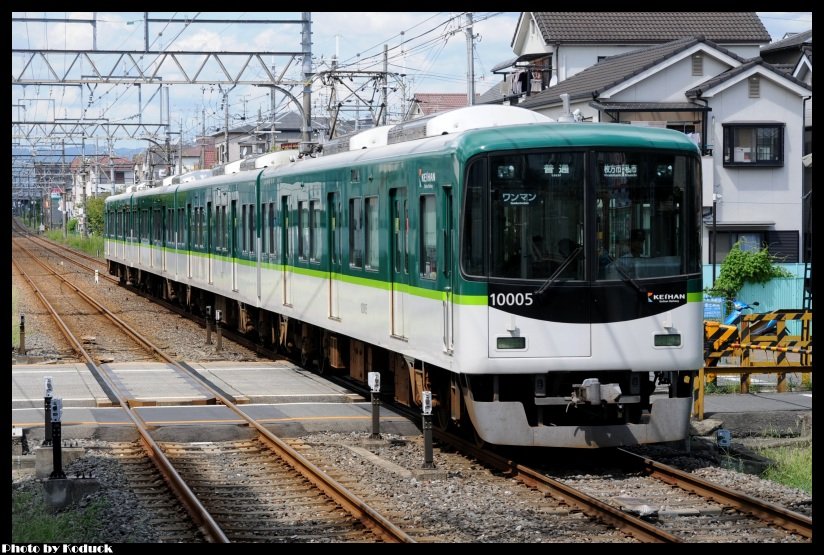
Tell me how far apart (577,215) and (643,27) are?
25.8 meters

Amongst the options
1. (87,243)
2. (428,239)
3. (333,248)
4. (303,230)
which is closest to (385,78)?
(303,230)

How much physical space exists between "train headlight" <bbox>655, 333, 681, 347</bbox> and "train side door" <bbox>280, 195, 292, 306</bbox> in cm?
702

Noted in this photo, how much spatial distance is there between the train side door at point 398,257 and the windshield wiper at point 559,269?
1843 millimetres

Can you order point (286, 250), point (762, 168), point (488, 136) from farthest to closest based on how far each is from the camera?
point (762, 168) < point (286, 250) < point (488, 136)

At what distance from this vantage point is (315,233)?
14.6 meters

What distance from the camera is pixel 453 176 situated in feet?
32.0

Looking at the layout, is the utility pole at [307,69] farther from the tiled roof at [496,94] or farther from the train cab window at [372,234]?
the train cab window at [372,234]

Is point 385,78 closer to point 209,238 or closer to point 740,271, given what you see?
point 209,238

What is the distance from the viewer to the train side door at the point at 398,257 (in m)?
11.2

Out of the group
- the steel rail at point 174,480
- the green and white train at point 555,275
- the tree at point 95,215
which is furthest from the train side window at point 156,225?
the tree at point 95,215

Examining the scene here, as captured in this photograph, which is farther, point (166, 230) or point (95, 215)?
point (95, 215)

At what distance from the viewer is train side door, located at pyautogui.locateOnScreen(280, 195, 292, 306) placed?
16.1 meters
